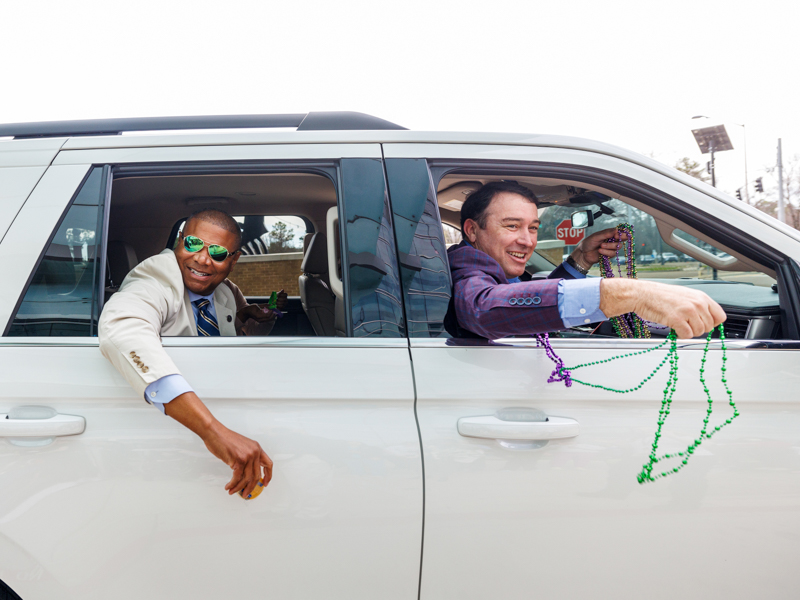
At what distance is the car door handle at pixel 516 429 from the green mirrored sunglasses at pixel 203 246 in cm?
115

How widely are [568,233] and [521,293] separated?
3.89 feet

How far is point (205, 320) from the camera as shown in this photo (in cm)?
209

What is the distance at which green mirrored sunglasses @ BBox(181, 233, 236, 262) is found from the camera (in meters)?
1.96

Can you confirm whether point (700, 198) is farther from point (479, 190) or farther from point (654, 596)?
point (654, 596)

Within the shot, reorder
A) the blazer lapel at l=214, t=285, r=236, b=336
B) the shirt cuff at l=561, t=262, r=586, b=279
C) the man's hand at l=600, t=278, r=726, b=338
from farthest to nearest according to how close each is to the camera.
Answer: the shirt cuff at l=561, t=262, r=586, b=279 → the blazer lapel at l=214, t=285, r=236, b=336 → the man's hand at l=600, t=278, r=726, b=338

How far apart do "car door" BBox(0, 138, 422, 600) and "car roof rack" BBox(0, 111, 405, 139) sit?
2.42 feet

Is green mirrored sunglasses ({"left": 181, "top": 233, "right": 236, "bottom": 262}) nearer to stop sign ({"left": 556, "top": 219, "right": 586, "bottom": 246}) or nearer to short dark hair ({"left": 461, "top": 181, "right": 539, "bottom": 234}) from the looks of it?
short dark hair ({"left": 461, "top": 181, "right": 539, "bottom": 234})

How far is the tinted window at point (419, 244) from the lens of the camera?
5.05 ft

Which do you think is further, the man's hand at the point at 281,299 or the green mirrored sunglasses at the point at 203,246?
the man's hand at the point at 281,299

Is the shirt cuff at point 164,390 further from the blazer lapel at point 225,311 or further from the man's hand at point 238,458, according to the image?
the blazer lapel at point 225,311

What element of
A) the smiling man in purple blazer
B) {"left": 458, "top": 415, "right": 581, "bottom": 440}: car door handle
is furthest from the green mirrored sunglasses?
{"left": 458, "top": 415, "right": 581, "bottom": 440}: car door handle

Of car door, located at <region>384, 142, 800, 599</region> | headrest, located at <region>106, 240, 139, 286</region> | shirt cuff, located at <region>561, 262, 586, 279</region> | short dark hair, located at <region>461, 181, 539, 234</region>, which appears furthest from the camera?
headrest, located at <region>106, 240, 139, 286</region>

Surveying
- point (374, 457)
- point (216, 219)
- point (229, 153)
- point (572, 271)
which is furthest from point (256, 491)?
point (572, 271)

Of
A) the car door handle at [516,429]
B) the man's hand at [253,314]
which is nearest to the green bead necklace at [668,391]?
the car door handle at [516,429]
